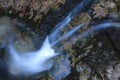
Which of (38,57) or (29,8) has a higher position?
(29,8)

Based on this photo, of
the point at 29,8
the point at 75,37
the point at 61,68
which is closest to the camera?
the point at 61,68

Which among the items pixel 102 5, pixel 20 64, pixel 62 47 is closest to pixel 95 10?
pixel 102 5

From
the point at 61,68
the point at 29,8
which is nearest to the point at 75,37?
the point at 61,68

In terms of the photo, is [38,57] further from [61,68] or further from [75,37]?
[75,37]

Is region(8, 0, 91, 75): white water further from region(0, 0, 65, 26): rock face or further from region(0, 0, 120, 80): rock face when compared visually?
region(0, 0, 65, 26): rock face

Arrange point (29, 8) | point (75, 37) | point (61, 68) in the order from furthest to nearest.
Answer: point (29, 8)
point (75, 37)
point (61, 68)

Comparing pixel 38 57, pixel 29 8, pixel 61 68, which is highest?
pixel 29 8

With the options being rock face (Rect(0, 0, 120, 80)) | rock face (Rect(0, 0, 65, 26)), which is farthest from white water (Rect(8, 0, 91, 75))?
rock face (Rect(0, 0, 65, 26))

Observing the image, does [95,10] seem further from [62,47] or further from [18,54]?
[18,54]

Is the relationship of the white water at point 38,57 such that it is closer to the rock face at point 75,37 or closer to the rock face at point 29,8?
the rock face at point 75,37

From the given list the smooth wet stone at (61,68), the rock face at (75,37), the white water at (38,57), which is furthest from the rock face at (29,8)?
the smooth wet stone at (61,68)

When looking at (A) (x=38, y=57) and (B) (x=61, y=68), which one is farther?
(A) (x=38, y=57)

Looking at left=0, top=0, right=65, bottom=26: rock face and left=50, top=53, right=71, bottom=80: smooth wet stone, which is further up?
left=0, top=0, right=65, bottom=26: rock face
